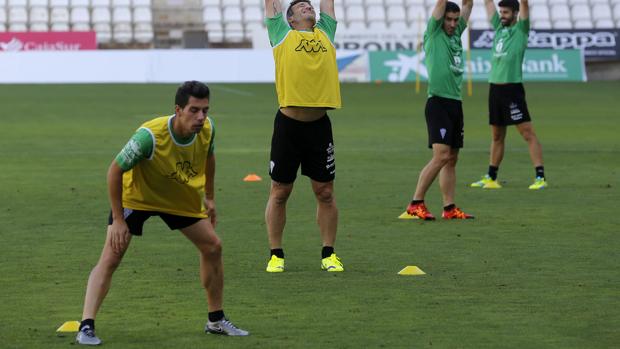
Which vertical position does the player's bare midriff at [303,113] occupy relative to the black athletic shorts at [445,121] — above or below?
above

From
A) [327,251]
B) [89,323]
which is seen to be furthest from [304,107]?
[89,323]

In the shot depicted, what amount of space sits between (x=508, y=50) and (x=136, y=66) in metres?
27.2

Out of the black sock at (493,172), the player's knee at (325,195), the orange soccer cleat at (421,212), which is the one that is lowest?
the black sock at (493,172)

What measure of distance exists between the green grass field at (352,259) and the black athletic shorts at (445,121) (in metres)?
0.77

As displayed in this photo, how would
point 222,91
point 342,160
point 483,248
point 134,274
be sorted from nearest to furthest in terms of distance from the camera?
1. point 134,274
2. point 483,248
3. point 342,160
4. point 222,91

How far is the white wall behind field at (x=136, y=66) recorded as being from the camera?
134 ft

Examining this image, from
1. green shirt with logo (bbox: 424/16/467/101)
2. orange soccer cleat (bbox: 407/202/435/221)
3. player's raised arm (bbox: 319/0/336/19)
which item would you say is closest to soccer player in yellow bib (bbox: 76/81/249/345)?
player's raised arm (bbox: 319/0/336/19)

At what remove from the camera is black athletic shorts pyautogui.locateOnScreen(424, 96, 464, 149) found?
1249 cm

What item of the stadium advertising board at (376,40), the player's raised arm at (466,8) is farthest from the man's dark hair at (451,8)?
the stadium advertising board at (376,40)

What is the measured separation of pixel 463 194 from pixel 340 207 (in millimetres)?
1775

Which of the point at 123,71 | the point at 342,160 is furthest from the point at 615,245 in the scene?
the point at 123,71

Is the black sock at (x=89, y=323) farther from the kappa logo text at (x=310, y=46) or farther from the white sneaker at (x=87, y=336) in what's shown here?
the kappa logo text at (x=310, y=46)

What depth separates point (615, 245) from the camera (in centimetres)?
1089

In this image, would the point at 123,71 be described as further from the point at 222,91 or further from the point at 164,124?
the point at 164,124
